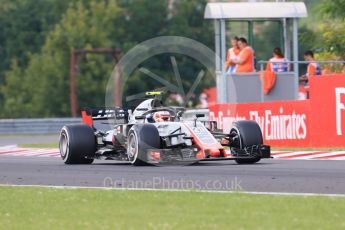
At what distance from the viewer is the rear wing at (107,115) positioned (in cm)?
1855

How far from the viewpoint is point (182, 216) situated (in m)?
10.2

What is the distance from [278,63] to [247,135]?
8623 millimetres

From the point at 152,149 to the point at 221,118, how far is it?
29.2 ft

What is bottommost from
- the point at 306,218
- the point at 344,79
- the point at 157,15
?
the point at 306,218

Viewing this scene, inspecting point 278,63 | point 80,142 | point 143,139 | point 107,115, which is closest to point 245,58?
point 278,63

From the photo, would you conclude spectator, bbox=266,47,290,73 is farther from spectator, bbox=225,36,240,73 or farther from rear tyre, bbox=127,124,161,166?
rear tyre, bbox=127,124,161,166

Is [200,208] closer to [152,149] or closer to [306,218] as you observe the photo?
[306,218]

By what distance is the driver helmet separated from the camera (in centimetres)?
1762

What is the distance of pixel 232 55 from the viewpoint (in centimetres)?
2544

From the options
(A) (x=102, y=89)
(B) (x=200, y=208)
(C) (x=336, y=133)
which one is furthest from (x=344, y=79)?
(A) (x=102, y=89)

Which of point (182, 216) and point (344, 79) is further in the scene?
point (344, 79)

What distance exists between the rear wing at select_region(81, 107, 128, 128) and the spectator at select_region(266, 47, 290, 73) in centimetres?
707

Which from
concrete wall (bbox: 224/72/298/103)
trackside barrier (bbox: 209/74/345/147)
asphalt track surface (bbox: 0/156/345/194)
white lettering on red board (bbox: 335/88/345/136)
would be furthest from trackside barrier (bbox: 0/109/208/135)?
asphalt track surface (bbox: 0/156/345/194)

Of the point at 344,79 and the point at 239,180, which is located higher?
the point at 344,79
